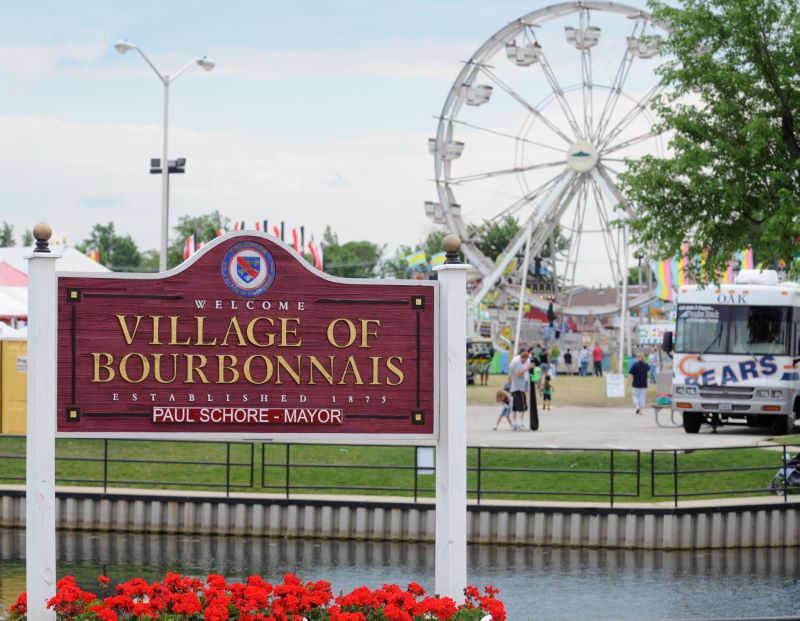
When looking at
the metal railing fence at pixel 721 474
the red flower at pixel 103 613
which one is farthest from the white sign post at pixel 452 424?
the metal railing fence at pixel 721 474

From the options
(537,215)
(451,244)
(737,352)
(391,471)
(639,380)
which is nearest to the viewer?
(451,244)

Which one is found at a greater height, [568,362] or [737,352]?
[737,352]

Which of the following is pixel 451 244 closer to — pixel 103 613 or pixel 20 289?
pixel 103 613

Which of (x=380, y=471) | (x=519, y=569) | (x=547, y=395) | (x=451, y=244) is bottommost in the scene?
(x=519, y=569)

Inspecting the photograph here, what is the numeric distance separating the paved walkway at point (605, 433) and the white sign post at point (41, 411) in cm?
1785

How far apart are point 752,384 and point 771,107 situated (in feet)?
27.0

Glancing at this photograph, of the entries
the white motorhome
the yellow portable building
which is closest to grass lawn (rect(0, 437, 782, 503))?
the yellow portable building

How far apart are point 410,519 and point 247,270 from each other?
38.2 ft

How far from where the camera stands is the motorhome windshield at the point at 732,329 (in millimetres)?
31969

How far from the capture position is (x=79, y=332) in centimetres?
954

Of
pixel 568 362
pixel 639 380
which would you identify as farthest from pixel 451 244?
pixel 568 362

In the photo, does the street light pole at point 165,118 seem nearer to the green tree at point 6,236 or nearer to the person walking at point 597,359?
the person walking at point 597,359

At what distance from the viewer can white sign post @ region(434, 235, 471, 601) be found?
983cm

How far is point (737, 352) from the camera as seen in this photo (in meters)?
32.1
